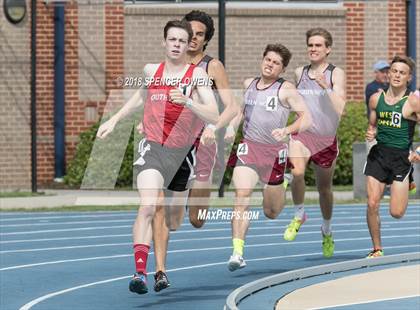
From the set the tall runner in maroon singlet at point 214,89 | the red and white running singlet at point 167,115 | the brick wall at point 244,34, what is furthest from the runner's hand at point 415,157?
the brick wall at point 244,34

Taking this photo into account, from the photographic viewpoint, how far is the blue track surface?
13.6m

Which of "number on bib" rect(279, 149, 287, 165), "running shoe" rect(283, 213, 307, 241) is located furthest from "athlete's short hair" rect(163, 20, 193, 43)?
"running shoe" rect(283, 213, 307, 241)

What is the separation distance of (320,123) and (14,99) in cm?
1475

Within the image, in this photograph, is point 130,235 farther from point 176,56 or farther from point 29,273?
point 176,56

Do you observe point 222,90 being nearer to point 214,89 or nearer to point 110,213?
point 214,89

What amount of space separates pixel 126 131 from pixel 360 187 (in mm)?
5245

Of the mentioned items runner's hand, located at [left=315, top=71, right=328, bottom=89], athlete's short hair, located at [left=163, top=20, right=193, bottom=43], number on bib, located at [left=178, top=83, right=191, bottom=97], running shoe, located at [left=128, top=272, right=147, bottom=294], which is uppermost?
athlete's short hair, located at [left=163, top=20, right=193, bottom=43]

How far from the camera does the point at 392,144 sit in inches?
627

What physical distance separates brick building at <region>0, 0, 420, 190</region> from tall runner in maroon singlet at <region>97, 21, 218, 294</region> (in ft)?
56.4

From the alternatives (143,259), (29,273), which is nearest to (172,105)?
(143,259)

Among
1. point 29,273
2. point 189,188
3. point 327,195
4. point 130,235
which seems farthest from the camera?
point 130,235

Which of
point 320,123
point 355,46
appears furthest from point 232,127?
point 355,46

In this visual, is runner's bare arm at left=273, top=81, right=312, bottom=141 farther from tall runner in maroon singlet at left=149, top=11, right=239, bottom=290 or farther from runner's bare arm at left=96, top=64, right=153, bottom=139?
runner's bare arm at left=96, top=64, right=153, bottom=139

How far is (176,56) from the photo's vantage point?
483 inches
